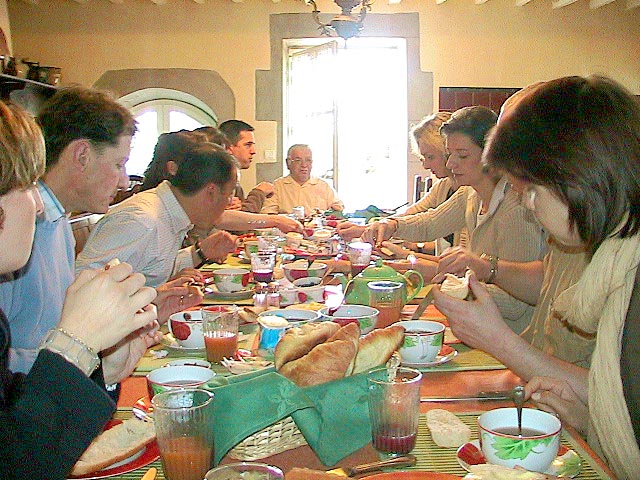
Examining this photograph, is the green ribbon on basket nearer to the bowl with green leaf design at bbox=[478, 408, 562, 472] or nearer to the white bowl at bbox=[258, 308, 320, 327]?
the bowl with green leaf design at bbox=[478, 408, 562, 472]

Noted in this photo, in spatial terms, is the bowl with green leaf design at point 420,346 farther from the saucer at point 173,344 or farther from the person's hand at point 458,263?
the person's hand at point 458,263

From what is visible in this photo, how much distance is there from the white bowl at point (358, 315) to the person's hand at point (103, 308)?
1.94ft

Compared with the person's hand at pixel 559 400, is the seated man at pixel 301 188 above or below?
above

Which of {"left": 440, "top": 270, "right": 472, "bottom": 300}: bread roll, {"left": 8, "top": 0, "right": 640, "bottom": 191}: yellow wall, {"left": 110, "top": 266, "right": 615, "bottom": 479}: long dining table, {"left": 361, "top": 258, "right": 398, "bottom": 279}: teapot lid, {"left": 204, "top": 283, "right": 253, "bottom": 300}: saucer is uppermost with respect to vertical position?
{"left": 8, "top": 0, "right": 640, "bottom": 191}: yellow wall

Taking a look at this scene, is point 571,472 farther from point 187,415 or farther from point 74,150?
point 74,150

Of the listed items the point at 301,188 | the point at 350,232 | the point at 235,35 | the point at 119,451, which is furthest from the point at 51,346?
the point at 235,35

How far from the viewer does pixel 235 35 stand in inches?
296

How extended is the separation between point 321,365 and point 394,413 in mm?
130

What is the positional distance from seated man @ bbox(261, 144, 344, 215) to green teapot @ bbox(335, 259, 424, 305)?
432cm

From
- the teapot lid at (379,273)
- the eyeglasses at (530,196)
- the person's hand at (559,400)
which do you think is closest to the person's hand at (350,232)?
the teapot lid at (379,273)

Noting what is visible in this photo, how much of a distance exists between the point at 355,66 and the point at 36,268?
6.51 meters

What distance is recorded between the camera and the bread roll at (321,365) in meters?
1.03

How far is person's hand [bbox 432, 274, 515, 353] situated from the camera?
57.3 inches

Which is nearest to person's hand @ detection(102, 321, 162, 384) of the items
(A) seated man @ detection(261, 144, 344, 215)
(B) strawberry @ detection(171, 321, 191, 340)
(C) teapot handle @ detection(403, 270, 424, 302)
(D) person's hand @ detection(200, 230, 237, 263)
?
(B) strawberry @ detection(171, 321, 191, 340)
